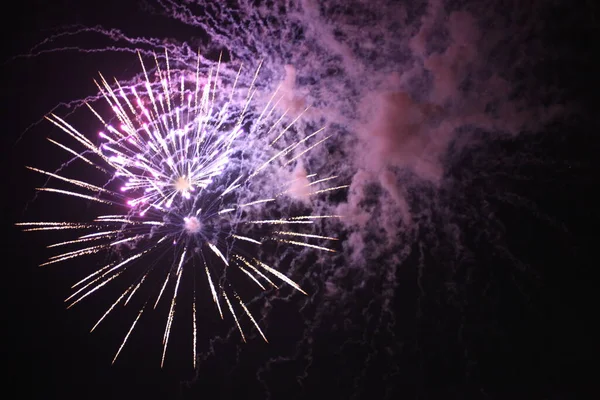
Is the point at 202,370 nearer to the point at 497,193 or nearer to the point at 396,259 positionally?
the point at 396,259

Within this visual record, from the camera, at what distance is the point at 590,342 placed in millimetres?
7742

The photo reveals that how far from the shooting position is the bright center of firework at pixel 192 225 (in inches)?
290

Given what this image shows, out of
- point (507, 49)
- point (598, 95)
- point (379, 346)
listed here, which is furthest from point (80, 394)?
point (598, 95)

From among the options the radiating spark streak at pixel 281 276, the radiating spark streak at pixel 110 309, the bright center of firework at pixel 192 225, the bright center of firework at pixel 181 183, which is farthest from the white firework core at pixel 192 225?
the radiating spark streak at pixel 110 309

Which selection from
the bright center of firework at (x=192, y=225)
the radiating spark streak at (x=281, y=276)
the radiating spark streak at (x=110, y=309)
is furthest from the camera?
the radiating spark streak at (x=110, y=309)

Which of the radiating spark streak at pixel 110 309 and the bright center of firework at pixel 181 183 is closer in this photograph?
the bright center of firework at pixel 181 183

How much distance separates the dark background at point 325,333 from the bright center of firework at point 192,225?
10.9 feet

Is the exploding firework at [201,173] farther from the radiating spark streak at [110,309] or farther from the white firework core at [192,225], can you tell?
the radiating spark streak at [110,309]

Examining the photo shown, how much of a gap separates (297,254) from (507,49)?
5.60 meters

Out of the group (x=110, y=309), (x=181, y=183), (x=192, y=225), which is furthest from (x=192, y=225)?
(x=110, y=309)

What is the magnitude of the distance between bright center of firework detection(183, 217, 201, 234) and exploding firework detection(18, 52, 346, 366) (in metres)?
0.02

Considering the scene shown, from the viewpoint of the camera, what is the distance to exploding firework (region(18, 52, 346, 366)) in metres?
7.01

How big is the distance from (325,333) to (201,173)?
4408 mm

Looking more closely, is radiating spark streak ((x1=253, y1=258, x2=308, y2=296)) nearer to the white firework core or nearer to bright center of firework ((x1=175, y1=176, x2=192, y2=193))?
the white firework core
